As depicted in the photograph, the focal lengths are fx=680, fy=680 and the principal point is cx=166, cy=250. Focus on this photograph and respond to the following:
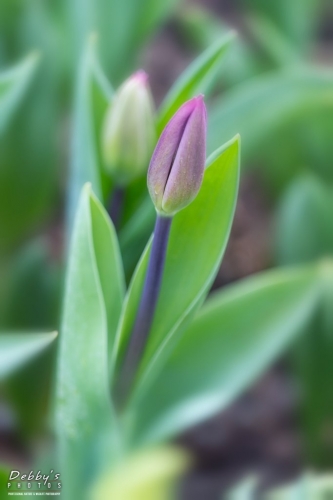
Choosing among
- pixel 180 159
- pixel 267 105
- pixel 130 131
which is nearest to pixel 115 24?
pixel 267 105

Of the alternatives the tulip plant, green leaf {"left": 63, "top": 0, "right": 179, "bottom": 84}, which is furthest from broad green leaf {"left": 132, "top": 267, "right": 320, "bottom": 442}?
green leaf {"left": 63, "top": 0, "right": 179, "bottom": 84}

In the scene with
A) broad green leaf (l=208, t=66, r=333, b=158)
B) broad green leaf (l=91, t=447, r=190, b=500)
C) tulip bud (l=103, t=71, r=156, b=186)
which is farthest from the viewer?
broad green leaf (l=208, t=66, r=333, b=158)

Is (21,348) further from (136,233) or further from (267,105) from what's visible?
(267,105)

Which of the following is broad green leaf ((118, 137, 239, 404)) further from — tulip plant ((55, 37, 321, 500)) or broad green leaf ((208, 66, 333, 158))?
broad green leaf ((208, 66, 333, 158))

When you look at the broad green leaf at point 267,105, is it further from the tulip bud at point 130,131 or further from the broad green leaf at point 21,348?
the broad green leaf at point 21,348

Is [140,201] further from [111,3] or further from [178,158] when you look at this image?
[111,3]
